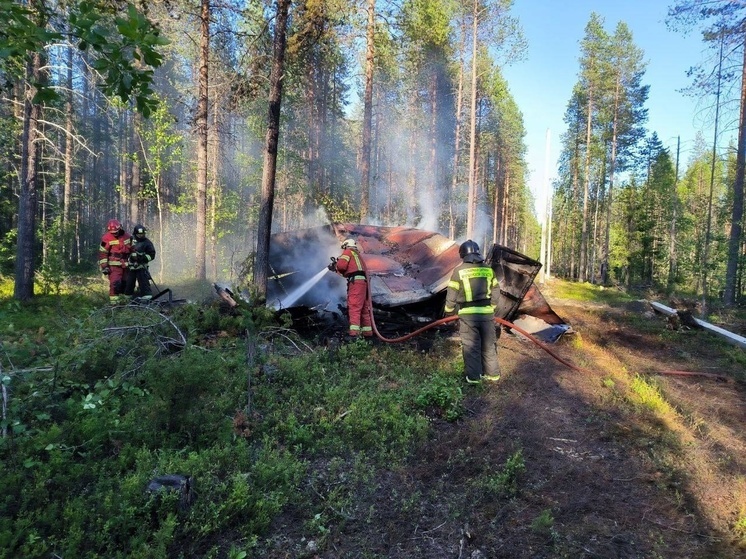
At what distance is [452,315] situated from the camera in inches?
279

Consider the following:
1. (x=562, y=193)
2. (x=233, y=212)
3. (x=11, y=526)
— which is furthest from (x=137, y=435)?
(x=562, y=193)

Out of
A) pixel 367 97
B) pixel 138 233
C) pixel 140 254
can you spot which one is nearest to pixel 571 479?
pixel 140 254

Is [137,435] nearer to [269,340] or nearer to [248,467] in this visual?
[248,467]

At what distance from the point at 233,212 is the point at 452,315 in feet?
53.6

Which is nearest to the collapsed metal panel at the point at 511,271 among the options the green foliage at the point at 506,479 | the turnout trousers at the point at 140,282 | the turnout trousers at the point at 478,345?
the turnout trousers at the point at 478,345

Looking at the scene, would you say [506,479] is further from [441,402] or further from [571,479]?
[441,402]

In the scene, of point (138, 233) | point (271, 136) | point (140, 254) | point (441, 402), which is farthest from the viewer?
point (138, 233)

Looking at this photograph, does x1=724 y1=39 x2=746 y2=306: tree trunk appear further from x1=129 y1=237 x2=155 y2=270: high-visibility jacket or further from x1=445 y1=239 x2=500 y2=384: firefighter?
x1=129 y1=237 x2=155 y2=270: high-visibility jacket

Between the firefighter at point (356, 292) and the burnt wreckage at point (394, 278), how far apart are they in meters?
0.48

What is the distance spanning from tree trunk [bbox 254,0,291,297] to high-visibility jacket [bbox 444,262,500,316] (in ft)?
10.5

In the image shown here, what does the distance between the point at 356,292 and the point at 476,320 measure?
2050 mm

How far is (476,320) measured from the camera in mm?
6188

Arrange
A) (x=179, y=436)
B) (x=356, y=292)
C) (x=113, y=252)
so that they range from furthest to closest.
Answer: (x=113, y=252) < (x=356, y=292) < (x=179, y=436)

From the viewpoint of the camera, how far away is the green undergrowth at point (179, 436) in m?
2.78
